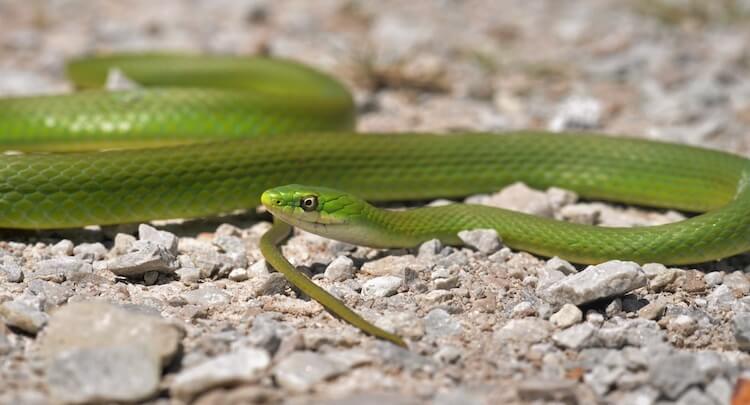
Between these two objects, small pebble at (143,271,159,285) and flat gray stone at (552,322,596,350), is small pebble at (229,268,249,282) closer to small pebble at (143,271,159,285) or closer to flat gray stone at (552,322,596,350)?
small pebble at (143,271,159,285)

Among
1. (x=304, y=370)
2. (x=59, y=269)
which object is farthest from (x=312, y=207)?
(x=304, y=370)

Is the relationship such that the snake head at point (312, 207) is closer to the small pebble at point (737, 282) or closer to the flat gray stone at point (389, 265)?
the flat gray stone at point (389, 265)

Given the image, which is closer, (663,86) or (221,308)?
(221,308)

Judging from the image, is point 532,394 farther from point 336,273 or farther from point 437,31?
point 437,31

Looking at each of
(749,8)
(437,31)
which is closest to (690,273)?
(437,31)

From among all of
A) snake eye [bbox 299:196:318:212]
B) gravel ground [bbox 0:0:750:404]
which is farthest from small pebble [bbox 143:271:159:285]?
snake eye [bbox 299:196:318:212]

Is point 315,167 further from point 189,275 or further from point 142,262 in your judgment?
point 142,262
